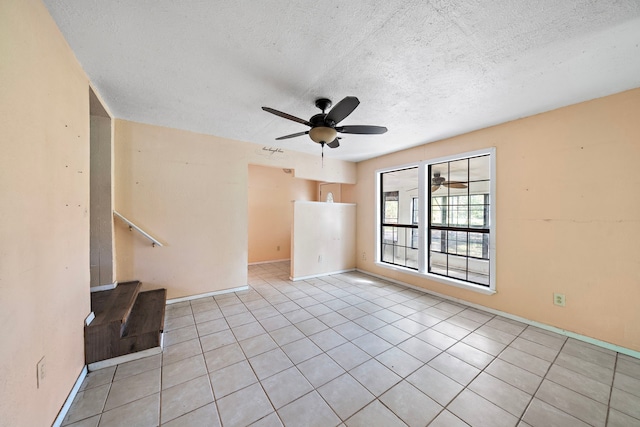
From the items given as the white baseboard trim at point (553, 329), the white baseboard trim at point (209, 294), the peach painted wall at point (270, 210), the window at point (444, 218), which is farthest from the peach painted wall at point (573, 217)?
the peach painted wall at point (270, 210)

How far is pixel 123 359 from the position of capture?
2.03 m

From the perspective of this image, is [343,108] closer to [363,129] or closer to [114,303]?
[363,129]

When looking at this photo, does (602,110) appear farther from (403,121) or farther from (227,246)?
(227,246)

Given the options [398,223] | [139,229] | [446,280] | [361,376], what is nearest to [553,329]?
[446,280]

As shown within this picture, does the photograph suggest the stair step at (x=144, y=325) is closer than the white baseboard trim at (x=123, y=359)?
No

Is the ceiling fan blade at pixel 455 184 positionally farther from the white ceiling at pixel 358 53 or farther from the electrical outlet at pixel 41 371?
the electrical outlet at pixel 41 371

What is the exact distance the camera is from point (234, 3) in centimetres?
129

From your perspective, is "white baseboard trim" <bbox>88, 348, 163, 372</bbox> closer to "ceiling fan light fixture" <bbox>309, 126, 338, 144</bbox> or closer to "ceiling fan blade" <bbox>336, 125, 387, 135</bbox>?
"ceiling fan light fixture" <bbox>309, 126, 338, 144</bbox>

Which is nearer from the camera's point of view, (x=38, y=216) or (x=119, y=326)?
(x=38, y=216)

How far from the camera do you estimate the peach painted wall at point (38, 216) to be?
40.5 inches

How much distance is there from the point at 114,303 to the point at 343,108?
3087 millimetres

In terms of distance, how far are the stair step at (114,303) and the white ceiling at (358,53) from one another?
2.22 metres

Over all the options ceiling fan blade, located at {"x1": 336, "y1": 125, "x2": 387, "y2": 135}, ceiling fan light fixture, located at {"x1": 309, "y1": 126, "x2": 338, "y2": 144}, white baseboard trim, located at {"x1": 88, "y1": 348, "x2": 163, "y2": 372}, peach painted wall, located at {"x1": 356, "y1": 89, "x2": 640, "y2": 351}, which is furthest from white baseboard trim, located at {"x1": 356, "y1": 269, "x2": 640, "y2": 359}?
white baseboard trim, located at {"x1": 88, "y1": 348, "x2": 163, "y2": 372}

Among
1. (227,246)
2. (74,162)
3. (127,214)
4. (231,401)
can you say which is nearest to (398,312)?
(231,401)
